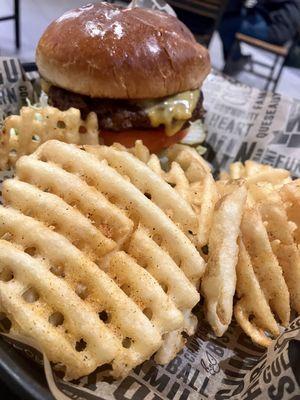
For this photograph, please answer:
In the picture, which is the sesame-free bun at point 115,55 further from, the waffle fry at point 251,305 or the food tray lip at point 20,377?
the food tray lip at point 20,377

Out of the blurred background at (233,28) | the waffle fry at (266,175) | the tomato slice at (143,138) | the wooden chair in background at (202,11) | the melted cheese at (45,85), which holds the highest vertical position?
the melted cheese at (45,85)

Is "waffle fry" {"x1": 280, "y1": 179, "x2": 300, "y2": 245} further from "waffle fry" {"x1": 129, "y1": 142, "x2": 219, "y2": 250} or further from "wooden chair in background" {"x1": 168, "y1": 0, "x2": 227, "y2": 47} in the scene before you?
"wooden chair in background" {"x1": 168, "y1": 0, "x2": 227, "y2": 47}

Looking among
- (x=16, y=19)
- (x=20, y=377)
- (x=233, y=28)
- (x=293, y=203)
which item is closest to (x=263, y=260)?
(x=293, y=203)

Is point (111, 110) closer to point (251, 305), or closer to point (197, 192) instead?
point (197, 192)

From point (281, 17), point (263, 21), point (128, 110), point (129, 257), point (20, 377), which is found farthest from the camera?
point (263, 21)

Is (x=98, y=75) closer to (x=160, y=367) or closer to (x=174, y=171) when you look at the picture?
(x=174, y=171)

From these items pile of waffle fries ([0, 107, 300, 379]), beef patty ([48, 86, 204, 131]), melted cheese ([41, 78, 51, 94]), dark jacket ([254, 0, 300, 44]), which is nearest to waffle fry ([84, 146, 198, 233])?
pile of waffle fries ([0, 107, 300, 379])

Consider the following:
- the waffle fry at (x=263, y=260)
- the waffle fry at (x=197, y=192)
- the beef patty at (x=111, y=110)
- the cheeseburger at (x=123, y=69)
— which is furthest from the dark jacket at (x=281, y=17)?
the waffle fry at (x=263, y=260)
